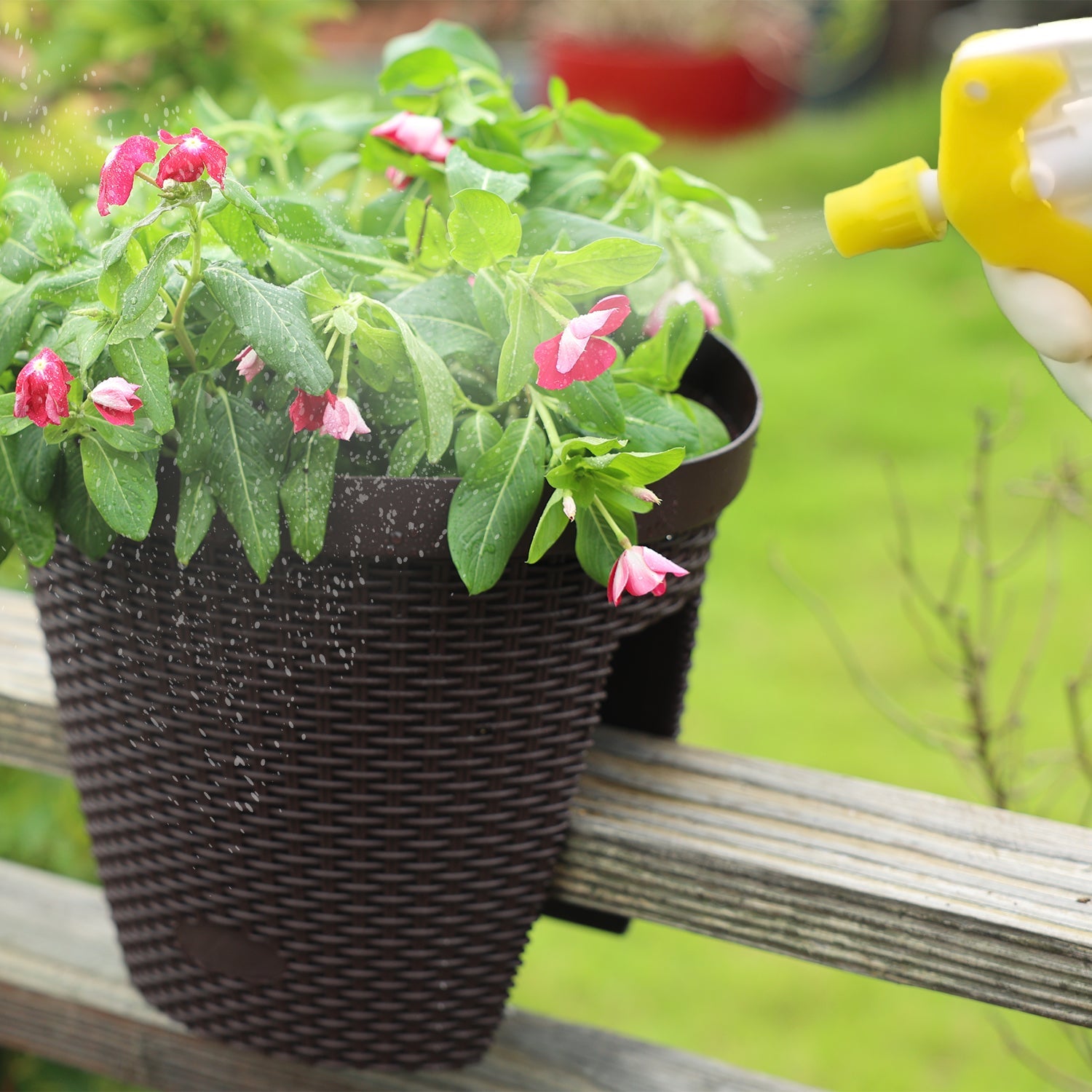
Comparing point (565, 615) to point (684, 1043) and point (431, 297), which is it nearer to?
point (431, 297)

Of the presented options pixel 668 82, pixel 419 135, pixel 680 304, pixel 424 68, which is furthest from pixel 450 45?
pixel 668 82

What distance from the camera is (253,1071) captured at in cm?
79

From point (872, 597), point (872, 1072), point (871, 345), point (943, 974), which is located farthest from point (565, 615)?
point (871, 345)

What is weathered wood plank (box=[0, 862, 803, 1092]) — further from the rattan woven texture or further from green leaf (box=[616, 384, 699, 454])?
green leaf (box=[616, 384, 699, 454])

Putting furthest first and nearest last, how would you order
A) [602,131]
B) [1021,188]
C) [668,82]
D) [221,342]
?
[668,82]
[602,131]
[221,342]
[1021,188]

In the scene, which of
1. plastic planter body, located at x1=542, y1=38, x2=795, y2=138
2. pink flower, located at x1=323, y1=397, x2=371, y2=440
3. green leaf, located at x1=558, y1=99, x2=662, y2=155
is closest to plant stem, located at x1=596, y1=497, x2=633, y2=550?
pink flower, located at x1=323, y1=397, x2=371, y2=440

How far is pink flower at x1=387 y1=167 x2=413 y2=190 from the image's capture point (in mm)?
750

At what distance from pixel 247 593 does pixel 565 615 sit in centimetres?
15

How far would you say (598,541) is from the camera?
0.56 meters

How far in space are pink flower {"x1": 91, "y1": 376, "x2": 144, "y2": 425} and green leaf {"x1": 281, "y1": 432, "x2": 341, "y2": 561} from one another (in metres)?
0.07

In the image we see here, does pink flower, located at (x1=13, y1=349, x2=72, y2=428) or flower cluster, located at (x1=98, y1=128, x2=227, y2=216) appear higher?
flower cluster, located at (x1=98, y1=128, x2=227, y2=216)

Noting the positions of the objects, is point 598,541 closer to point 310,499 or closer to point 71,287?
point 310,499

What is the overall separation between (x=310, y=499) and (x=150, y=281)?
0.36 feet

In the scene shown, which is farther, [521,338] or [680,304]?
[680,304]
